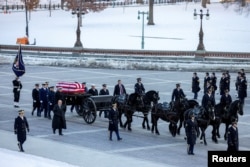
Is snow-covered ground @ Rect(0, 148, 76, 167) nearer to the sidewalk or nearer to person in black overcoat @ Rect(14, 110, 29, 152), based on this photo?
the sidewalk

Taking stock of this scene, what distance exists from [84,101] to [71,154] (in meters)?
6.45

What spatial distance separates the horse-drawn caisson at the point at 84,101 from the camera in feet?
84.8

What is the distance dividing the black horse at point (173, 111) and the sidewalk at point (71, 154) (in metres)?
3.63

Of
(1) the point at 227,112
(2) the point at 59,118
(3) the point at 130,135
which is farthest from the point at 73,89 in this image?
(1) the point at 227,112

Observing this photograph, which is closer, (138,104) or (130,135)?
(130,135)

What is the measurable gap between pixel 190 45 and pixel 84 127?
37585 mm

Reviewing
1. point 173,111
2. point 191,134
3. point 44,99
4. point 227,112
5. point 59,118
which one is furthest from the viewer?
point 44,99

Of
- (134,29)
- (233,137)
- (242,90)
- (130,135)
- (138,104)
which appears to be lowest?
(130,135)

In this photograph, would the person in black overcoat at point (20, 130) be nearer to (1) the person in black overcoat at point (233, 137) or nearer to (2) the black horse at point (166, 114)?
(2) the black horse at point (166, 114)

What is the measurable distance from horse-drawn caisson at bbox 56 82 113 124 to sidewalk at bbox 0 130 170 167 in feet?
11.2

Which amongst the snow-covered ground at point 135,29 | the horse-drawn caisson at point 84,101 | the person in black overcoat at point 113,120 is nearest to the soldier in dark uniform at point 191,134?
the person in black overcoat at point 113,120

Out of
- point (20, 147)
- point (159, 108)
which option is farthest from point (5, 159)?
point (159, 108)

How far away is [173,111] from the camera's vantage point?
2356 cm

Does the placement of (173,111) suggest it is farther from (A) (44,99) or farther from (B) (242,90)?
(B) (242,90)
